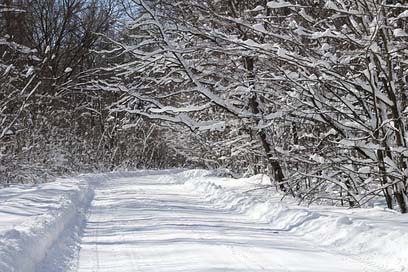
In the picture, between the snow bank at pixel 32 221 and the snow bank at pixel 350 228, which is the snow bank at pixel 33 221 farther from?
the snow bank at pixel 350 228

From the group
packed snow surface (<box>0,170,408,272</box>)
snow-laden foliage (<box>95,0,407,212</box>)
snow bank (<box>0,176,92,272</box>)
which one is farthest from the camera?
snow-laden foliage (<box>95,0,407,212</box>)

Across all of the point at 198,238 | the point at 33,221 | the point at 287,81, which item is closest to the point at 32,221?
the point at 33,221

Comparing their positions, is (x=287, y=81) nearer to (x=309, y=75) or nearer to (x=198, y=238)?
(x=309, y=75)

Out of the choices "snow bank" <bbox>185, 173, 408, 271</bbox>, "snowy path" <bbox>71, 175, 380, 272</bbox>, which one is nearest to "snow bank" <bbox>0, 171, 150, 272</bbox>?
"snowy path" <bbox>71, 175, 380, 272</bbox>

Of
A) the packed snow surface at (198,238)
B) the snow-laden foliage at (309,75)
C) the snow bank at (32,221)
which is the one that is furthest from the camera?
the snow-laden foliage at (309,75)

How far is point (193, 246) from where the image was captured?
6258mm

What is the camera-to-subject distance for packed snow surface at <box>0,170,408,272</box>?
5266 millimetres

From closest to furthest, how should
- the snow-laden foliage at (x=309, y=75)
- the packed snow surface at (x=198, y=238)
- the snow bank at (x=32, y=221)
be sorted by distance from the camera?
1. the snow bank at (x=32, y=221)
2. the packed snow surface at (x=198, y=238)
3. the snow-laden foliage at (x=309, y=75)

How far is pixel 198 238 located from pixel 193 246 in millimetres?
546

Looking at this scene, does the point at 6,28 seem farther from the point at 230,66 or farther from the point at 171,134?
the point at 171,134

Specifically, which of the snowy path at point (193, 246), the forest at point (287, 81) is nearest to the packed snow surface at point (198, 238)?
the snowy path at point (193, 246)

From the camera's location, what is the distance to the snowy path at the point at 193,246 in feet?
17.4

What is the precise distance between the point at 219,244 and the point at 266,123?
12.2 feet

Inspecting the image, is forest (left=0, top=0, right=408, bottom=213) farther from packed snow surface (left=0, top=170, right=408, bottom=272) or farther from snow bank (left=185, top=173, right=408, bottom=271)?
packed snow surface (left=0, top=170, right=408, bottom=272)
